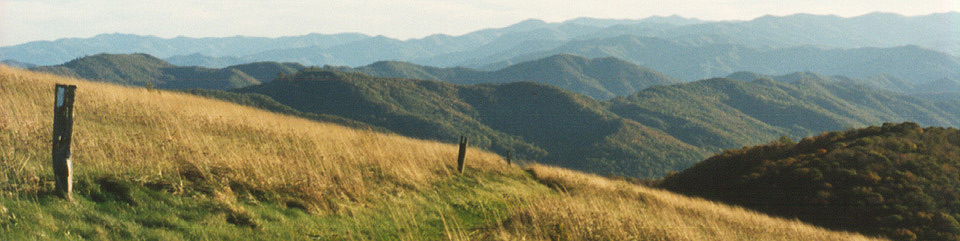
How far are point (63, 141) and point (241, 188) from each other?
2517mm

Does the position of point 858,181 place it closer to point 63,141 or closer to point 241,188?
point 241,188

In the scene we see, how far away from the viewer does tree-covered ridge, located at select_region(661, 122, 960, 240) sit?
27.2 metres

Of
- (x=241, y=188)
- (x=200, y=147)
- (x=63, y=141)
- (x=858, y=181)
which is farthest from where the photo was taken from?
(x=858, y=181)

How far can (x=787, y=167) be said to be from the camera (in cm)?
3550

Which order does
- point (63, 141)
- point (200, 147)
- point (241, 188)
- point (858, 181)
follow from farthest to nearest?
point (858, 181) → point (200, 147) → point (241, 188) → point (63, 141)

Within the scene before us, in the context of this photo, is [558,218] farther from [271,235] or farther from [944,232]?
[944,232]

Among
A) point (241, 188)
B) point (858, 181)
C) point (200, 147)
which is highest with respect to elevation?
point (200, 147)

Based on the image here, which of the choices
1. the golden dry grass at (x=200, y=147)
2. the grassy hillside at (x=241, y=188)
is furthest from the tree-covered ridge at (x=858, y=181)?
the golden dry grass at (x=200, y=147)

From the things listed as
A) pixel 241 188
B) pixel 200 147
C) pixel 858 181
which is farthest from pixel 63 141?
pixel 858 181

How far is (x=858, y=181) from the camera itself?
31219mm

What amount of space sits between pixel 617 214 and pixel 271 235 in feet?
22.8

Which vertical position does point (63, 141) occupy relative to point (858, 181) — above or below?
above

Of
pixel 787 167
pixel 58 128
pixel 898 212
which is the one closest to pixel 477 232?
pixel 58 128

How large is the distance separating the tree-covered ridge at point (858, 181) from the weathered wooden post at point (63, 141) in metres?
31.2
